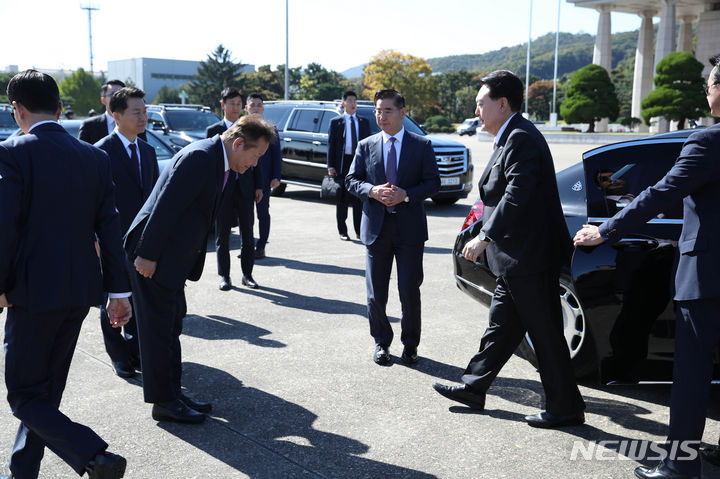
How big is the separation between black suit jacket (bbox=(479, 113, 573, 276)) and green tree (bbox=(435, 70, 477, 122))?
8760 centimetres

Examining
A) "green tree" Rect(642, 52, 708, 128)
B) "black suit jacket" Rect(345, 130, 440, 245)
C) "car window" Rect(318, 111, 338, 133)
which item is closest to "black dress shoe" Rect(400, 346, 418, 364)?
"black suit jacket" Rect(345, 130, 440, 245)

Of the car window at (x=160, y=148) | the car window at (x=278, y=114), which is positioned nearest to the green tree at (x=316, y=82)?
the car window at (x=278, y=114)

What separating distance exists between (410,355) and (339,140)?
5469mm

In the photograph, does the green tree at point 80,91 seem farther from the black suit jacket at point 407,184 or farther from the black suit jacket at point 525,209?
the black suit jacket at point 525,209

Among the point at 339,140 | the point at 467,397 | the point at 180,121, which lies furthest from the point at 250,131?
the point at 180,121

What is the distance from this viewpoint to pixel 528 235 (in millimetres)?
3736

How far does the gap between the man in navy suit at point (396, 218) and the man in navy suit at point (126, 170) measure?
159 cm

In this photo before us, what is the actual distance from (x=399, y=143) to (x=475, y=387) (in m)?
1.96

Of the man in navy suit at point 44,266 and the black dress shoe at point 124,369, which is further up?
the man in navy suit at point 44,266

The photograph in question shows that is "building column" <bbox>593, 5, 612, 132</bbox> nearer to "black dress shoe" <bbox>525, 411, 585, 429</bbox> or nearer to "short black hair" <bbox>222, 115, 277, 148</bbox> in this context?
"black dress shoe" <bbox>525, 411, 585, 429</bbox>

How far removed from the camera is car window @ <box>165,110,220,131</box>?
1702cm

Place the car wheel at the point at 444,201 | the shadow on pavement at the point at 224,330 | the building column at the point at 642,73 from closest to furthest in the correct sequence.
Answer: the shadow on pavement at the point at 224,330, the car wheel at the point at 444,201, the building column at the point at 642,73

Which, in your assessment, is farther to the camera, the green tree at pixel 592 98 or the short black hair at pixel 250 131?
the green tree at pixel 592 98

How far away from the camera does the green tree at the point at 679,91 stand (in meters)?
37.5
